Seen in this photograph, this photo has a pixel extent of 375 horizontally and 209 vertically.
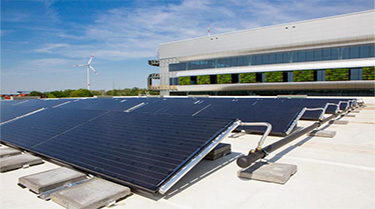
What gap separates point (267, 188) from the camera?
5.67 metres

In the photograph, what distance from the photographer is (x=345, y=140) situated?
34.3 ft

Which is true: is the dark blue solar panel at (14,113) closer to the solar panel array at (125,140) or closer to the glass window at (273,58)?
the solar panel array at (125,140)

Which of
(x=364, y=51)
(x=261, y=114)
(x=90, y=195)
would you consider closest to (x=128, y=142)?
(x=90, y=195)

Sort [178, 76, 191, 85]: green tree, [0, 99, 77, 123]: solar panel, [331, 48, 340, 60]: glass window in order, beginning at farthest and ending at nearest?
[178, 76, 191, 85]: green tree < [331, 48, 340, 60]: glass window < [0, 99, 77, 123]: solar panel

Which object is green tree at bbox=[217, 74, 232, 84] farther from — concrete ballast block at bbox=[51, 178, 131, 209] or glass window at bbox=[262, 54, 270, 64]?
concrete ballast block at bbox=[51, 178, 131, 209]

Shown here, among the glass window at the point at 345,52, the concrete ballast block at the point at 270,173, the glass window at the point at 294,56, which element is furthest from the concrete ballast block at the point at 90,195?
the glass window at the point at 294,56

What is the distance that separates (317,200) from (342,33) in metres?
55.8

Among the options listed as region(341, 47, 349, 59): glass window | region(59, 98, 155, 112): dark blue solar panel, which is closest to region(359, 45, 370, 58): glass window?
region(341, 47, 349, 59): glass window

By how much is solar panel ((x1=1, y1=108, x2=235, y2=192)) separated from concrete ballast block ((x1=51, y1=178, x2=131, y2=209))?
0.66 ft

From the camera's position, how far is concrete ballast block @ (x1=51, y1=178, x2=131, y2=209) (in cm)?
465

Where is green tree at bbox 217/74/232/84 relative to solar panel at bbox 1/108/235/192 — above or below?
above

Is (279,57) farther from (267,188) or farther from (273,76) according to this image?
(267,188)

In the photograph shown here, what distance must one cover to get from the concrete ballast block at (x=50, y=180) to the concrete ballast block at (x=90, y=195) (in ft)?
1.61

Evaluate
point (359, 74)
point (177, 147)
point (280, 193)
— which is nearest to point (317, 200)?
point (280, 193)
